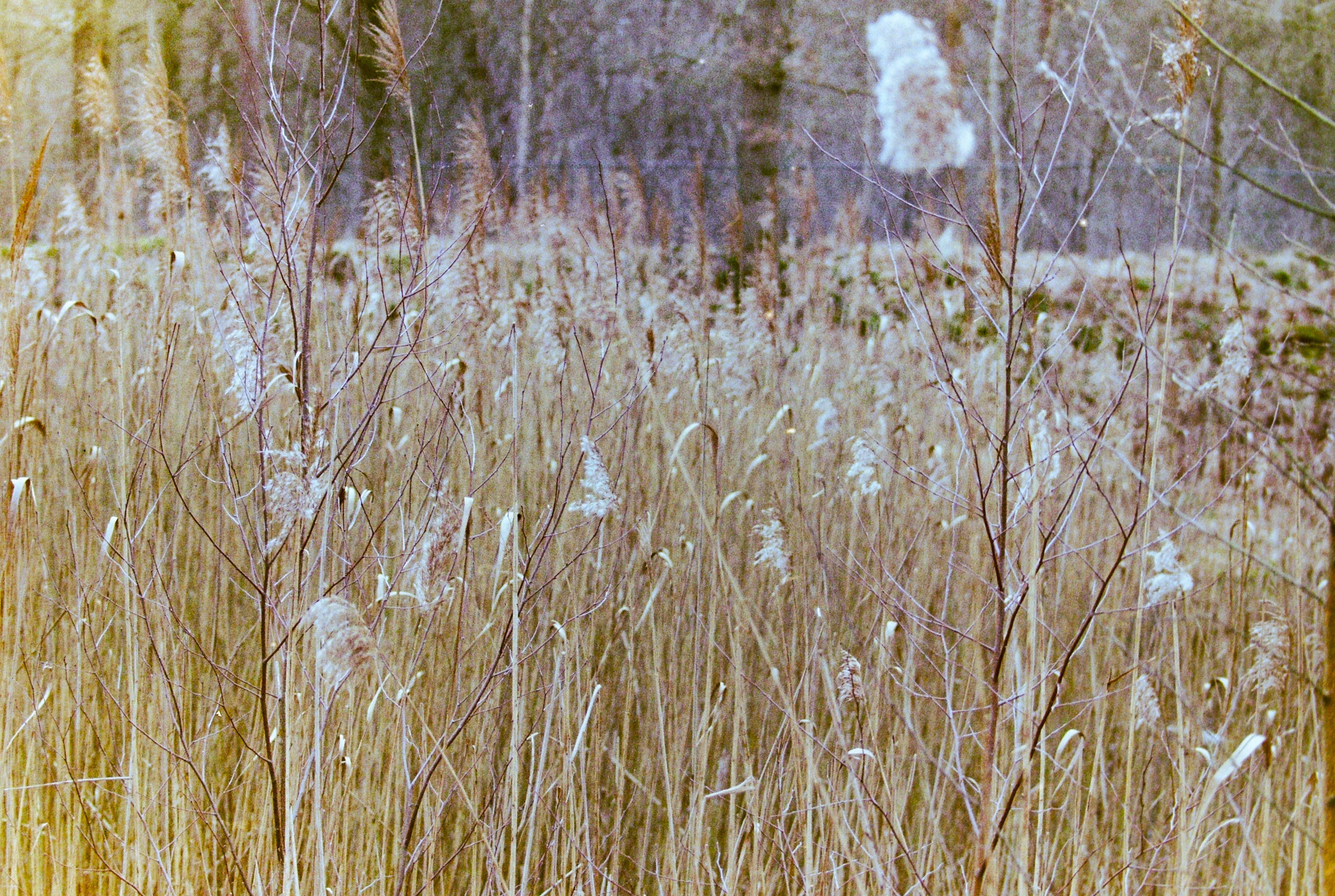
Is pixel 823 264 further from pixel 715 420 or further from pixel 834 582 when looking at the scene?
pixel 834 582

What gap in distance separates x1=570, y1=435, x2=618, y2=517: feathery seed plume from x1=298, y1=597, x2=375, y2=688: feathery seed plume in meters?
0.27

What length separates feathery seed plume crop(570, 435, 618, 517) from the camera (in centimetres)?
99

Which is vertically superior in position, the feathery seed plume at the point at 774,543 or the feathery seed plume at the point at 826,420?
the feathery seed plume at the point at 826,420

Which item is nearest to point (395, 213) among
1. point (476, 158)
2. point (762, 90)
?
point (476, 158)

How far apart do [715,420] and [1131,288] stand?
125 centimetres

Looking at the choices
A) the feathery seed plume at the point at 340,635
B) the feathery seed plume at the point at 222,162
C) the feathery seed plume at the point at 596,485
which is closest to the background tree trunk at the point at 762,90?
the feathery seed plume at the point at 222,162

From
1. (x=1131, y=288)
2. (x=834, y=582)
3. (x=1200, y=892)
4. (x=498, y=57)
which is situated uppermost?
(x=498, y=57)

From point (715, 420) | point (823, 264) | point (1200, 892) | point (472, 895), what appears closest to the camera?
point (472, 895)

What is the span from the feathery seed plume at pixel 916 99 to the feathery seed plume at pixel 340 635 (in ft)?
A: 2.10

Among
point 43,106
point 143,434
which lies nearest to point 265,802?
point 143,434

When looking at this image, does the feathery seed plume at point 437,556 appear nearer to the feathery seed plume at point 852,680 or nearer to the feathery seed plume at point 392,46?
the feathery seed plume at point 852,680

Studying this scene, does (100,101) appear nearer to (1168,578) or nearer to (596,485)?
(596,485)

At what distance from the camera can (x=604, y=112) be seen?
6184 millimetres

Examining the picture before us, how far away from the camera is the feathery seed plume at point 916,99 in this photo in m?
0.83
